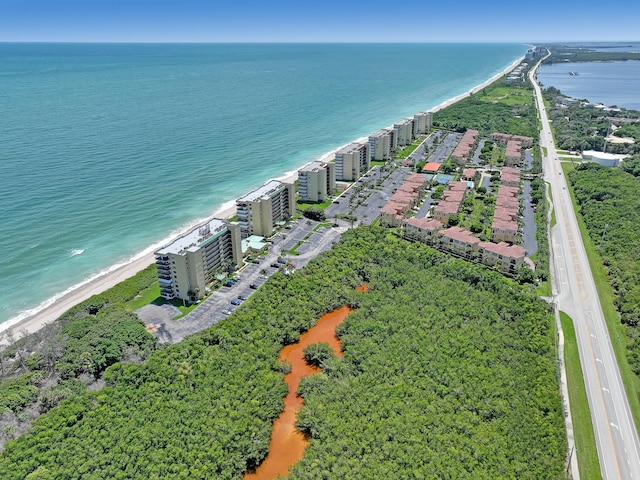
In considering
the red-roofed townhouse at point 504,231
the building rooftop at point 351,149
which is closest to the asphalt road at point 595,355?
the red-roofed townhouse at point 504,231

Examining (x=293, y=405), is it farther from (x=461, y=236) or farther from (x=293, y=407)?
(x=461, y=236)

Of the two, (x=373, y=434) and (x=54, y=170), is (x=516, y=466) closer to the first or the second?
(x=373, y=434)

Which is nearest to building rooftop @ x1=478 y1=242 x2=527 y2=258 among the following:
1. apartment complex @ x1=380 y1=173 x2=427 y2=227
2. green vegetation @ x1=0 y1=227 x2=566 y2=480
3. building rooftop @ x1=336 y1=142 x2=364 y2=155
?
green vegetation @ x1=0 y1=227 x2=566 y2=480

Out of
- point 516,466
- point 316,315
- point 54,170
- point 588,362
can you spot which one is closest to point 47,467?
point 316,315

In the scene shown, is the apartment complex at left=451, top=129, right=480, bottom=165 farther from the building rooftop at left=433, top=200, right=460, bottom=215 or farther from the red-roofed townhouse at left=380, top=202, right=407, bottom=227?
the red-roofed townhouse at left=380, top=202, right=407, bottom=227

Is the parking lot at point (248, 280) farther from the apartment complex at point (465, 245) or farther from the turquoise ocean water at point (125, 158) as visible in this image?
the turquoise ocean water at point (125, 158)
